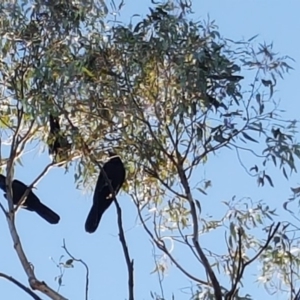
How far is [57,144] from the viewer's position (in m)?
5.70

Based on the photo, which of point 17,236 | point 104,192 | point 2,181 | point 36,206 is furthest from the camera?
point 2,181

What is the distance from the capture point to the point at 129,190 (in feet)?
19.2

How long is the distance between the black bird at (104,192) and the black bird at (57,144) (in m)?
0.24

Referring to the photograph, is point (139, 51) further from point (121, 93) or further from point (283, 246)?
point (283, 246)

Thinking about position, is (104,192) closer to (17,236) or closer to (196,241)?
(17,236)

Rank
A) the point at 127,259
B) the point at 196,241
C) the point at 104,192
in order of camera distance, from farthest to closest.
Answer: the point at 104,192
the point at 196,241
the point at 127,259

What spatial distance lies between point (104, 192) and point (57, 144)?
371mm

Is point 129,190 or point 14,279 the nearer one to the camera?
point 14,279

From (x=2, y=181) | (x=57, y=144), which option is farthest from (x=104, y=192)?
(x=2, y=181)

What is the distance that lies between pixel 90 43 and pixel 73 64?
10.4 inches

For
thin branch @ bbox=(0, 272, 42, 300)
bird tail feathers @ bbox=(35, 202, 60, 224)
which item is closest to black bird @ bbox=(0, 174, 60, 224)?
bird tail feathers @ bbox=(35, 202, 60, 224)

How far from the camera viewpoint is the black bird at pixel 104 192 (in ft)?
18.2

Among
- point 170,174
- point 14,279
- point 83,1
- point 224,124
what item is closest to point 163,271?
point 170,174

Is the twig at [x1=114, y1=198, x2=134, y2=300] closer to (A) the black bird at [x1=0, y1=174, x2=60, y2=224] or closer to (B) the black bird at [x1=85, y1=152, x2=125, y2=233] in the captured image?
(B) the black bird at [x1=85, y1=152, x2=125, y2=233]
